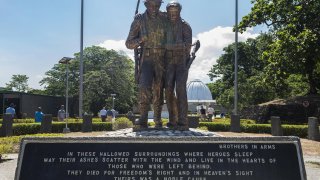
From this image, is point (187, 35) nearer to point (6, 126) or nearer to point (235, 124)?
point (6, 126)

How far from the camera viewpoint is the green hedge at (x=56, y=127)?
25.9m

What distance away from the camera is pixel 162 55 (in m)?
8.53

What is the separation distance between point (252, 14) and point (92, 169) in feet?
79.8

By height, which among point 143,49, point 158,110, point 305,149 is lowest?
point 305,149

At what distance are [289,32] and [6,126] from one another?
58.6ft

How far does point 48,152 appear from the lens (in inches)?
244

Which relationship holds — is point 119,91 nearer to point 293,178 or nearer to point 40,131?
point 40,131

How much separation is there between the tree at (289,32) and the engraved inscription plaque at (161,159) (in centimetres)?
1980

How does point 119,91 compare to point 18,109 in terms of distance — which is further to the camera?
point 119,91

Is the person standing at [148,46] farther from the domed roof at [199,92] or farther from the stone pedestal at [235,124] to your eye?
the domed roof at [199,92]

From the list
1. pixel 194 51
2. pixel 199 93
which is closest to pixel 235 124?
pixel 194 51

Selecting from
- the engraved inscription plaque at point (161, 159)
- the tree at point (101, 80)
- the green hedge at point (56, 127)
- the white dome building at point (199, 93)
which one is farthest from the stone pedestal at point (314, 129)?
the white dome building at point (199, 93)

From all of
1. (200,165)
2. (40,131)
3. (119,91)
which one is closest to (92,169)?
(200,165)

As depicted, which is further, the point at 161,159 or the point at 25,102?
the point at 25,102
